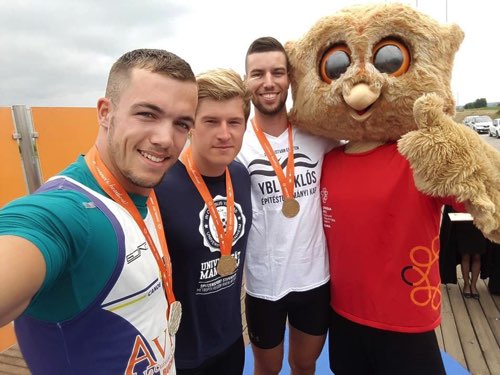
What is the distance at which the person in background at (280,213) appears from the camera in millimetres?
2180

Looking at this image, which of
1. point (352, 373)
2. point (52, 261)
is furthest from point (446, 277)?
point (52, 261)

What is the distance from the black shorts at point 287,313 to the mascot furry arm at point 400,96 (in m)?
1.01

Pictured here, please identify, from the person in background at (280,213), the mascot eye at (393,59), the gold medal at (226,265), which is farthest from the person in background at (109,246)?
the mascot eye at (393,59)

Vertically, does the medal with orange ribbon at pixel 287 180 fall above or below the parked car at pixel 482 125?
above

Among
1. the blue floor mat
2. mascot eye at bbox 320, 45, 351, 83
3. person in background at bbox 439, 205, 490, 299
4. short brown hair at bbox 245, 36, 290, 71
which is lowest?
the blue floor mat

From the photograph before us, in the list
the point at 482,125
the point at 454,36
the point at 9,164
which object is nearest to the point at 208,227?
the point at 454,36

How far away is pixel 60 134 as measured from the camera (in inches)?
178

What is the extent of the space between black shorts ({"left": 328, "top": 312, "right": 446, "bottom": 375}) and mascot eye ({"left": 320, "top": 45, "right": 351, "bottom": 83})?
150 cm

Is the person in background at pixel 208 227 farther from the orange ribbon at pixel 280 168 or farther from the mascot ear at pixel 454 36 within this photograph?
the mascot ear at pixel 454 36

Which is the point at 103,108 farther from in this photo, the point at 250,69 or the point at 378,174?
the point at 378,174

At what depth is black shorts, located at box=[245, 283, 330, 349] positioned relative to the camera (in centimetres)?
224

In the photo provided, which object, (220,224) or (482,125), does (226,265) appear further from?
(482,125)

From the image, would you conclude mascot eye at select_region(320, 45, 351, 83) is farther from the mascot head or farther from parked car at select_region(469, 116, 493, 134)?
parked car at select_region(469, 116, 493, 134)

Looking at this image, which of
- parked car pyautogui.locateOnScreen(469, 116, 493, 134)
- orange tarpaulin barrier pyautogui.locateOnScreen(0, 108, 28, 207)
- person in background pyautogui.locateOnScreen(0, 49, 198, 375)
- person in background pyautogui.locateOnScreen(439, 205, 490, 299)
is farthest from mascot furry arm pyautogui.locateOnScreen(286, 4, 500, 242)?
parked car pyautogui.locateOnScreen(469, 116, 493, 134)
